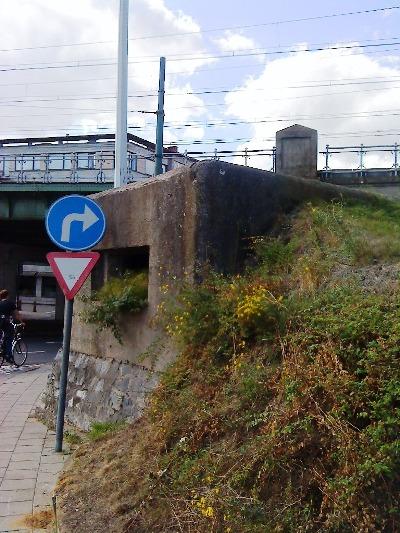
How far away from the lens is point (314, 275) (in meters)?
5.41

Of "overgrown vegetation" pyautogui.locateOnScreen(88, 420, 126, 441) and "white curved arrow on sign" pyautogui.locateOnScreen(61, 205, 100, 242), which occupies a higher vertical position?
"white curved arrow on sign" pyautogui.locateOnScreen(61, 205, 100, 242)

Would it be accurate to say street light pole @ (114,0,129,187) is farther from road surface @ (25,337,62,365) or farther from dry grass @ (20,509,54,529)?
dry grass @ (20,509,54,529)

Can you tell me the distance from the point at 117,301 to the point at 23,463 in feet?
6.28

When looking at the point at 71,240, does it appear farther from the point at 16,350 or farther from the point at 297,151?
the point at 297,151

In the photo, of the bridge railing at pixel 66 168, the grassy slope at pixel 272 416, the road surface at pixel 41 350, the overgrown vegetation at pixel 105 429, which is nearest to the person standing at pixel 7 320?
the road surface at pixel 41 350

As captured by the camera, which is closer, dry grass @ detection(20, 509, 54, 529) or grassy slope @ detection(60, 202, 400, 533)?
grassy slope @ detection(60, 202, 400, 533)

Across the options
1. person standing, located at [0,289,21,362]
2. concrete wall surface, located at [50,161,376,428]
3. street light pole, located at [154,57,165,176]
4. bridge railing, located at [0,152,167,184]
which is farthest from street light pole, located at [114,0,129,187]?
concrete wall surface, located at [50,161,376,428]

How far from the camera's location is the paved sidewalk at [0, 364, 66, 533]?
212 inches

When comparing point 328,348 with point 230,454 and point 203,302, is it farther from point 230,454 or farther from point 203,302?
point 203,302

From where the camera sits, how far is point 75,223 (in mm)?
7070

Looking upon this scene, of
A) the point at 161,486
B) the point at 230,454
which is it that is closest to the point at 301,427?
the point at 230,454

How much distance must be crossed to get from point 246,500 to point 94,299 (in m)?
4.83

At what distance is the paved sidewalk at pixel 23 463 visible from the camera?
538 centimetres

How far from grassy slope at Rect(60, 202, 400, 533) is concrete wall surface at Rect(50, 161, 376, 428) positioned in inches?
17.2
